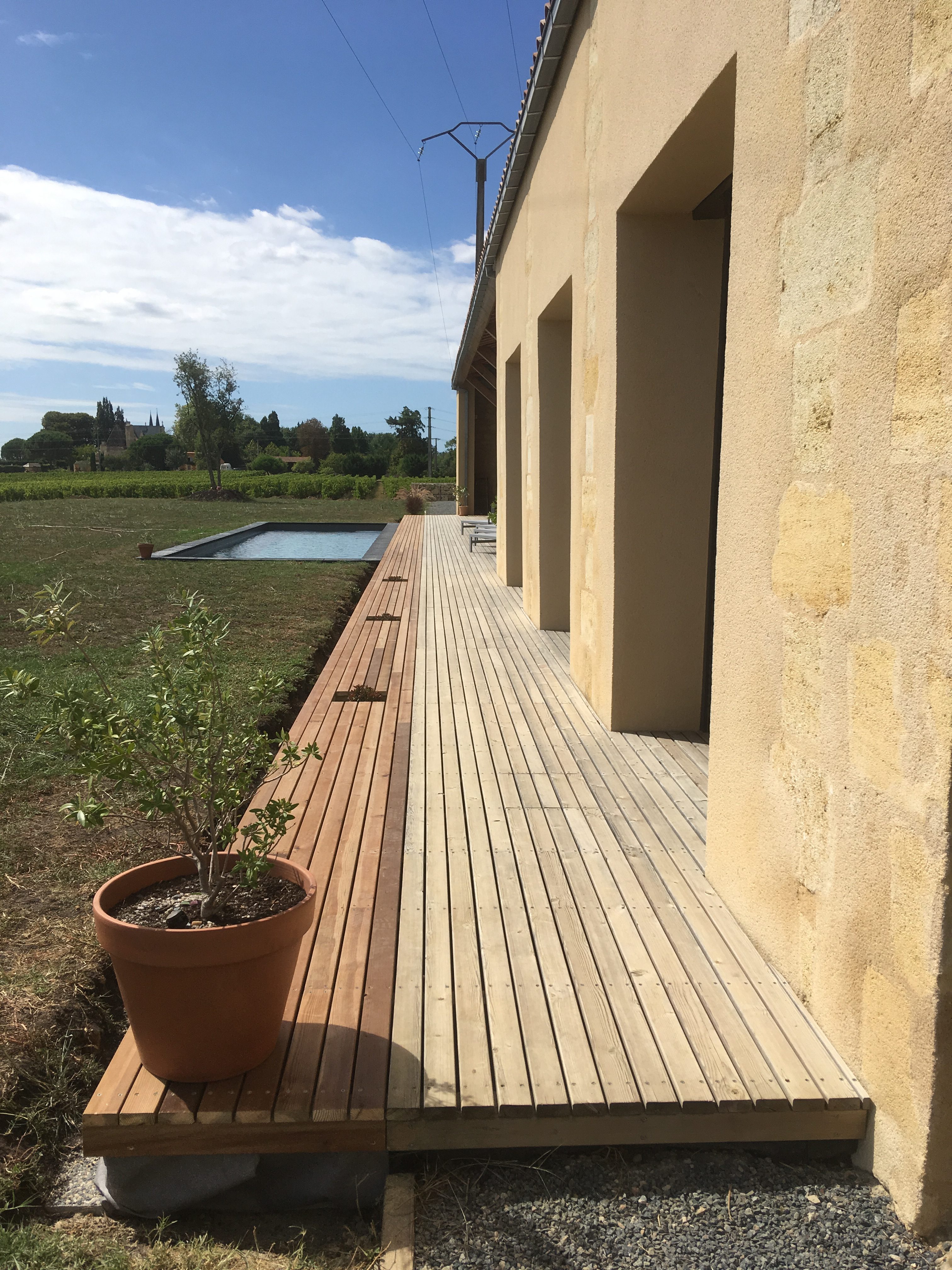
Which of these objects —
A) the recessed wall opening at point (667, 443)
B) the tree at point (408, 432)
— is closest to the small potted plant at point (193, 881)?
the recessed wall opening at point (667, 443)

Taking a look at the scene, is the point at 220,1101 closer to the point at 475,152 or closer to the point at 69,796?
the point at 69,796

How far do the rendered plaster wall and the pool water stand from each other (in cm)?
1030

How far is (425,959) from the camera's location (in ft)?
7.13

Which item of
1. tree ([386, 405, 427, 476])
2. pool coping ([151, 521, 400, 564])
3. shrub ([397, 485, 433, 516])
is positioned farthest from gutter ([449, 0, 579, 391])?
tree ([386, 405, 427, 476])

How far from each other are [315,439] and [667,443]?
63.1m

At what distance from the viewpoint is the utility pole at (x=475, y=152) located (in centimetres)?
1656

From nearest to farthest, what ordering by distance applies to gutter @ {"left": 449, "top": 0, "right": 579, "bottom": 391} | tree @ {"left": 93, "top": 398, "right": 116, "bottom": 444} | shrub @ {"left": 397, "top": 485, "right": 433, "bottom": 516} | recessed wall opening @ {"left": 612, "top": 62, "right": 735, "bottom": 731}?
recessed wall opening @ {"left": 612, "top": 62, "right": 735, "bottom": 731}
gutter @ {"left": 449, "top": 0, "right": 579, "bottom": 391}
shrub @ {"left": 397, "top": 485, "right": 433, "bottom": 516}
tree @ {"left": 93, "top": 398, "right": 116, "bottom": 444}

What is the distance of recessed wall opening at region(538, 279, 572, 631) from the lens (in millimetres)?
6141

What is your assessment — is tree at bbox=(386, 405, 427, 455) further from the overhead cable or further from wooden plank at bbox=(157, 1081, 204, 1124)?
wooden plank at bbox=(157, 1081, 204, 1124)

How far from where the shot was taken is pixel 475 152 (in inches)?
699

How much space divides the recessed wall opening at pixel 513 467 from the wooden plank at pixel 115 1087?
273 inches

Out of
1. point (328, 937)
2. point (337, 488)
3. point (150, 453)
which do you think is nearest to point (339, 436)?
point (150, 453)

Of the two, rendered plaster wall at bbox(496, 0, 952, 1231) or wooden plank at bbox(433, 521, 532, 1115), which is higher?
rendered plaster wall at bbox(496, 0, 952, 1231)

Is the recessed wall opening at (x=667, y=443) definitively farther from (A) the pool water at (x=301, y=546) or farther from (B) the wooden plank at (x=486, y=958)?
(A) the pool water at (x=301, y=546)
